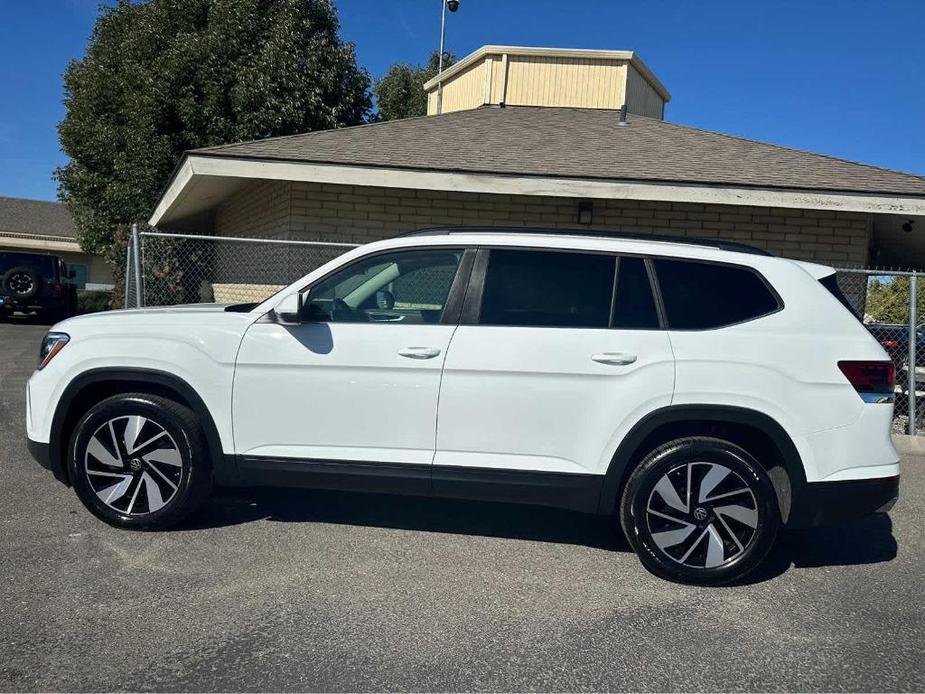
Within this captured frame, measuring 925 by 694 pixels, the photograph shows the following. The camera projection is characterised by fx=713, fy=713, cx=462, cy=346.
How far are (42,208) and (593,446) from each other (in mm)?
40530

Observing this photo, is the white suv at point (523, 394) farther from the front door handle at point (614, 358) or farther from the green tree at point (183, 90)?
the green tree at point (183, 90)

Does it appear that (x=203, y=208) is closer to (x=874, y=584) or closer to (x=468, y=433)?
(x=468, y=433)

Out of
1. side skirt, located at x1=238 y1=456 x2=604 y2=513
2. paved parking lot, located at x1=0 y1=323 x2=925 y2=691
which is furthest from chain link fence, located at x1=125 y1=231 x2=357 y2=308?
side skirt, located at x1=238 y1=456 x2=604 y2=513


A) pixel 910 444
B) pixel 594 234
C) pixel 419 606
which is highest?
pixel 594 234

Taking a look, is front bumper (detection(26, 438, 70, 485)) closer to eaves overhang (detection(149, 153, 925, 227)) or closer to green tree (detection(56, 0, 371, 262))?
eaves overhang (detection(149, 153, 925, 227))

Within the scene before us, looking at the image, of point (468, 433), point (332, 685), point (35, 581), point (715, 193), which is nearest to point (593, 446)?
point (468, 433)

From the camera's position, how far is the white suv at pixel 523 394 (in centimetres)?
368

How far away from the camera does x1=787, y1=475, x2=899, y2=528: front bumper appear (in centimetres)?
365

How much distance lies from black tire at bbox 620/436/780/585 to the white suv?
0.01 meters

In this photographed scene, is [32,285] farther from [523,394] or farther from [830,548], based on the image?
[830,548]

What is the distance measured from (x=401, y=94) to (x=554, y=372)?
3448 cm

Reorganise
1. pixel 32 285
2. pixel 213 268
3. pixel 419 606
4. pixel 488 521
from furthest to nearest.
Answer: pixel 32 285 < pixel 213 268 < pixel 488 521 < pixel 419 606

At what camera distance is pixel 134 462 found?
409 centimetres

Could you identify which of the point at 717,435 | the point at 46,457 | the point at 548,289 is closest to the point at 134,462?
the point at 46,457
